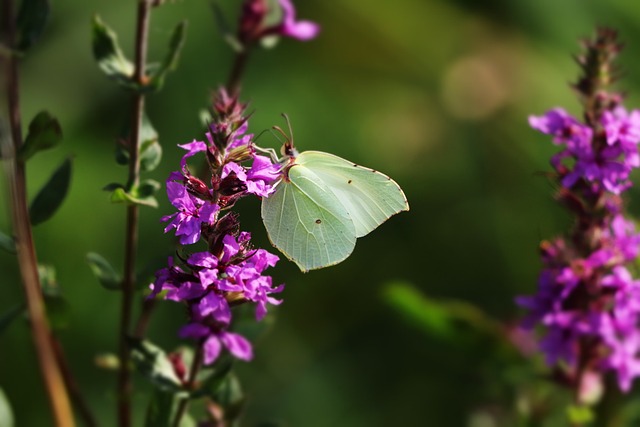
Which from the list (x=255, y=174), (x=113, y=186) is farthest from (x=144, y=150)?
(x=255, y=174)

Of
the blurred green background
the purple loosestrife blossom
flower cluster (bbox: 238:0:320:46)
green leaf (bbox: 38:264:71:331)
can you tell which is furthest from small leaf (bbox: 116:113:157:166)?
the blurred green background

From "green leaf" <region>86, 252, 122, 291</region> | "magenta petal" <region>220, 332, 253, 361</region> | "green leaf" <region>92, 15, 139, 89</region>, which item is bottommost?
"magenta petal" <region>220, 332, 253, 361</region>

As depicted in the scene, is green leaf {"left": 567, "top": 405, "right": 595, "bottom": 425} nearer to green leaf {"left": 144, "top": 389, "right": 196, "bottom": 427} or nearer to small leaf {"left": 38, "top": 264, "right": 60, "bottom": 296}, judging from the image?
green leaf {"left": 144, "top": 389, "right": 196, "bottom": 427}

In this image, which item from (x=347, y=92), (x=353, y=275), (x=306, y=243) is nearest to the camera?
(x=306, y=243)

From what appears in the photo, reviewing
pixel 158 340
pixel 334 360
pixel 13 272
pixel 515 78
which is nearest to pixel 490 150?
pixel 515 78

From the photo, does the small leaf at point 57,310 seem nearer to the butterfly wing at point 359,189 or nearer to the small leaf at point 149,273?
the small leaf at point 149,273

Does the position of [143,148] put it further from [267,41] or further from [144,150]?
[267,41]

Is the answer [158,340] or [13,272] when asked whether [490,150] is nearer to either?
[158,340]

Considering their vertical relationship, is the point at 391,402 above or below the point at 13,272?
below
